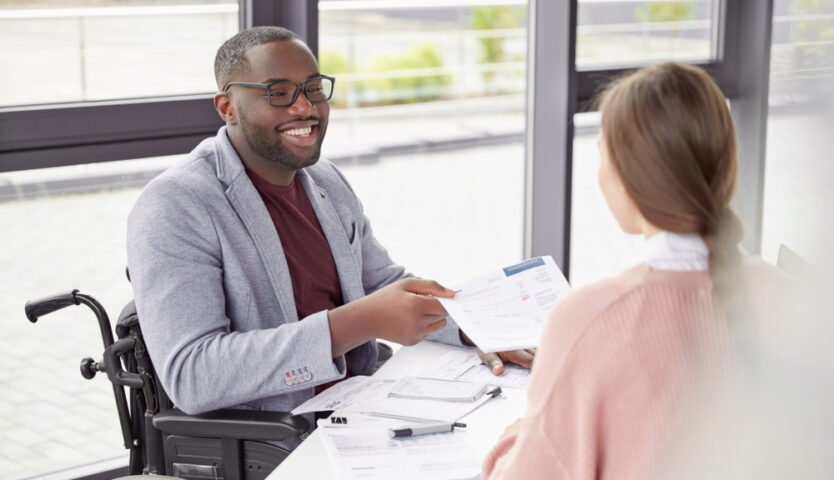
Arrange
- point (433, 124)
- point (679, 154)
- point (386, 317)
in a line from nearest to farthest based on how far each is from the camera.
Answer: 1. point (679, 154)
2. point (386, 317)
3. point (433, 124)

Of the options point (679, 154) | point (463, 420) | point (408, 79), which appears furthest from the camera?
point (408, 79)

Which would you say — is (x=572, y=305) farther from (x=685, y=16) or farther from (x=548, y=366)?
(x=685, y=16)

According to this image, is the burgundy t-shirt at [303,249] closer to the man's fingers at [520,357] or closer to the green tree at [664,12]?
the man's fingers at [520,357]

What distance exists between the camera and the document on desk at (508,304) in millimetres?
1621

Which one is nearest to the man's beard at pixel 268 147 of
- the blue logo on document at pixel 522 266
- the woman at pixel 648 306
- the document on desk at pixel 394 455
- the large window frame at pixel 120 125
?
the large window frame at pixel 120 125

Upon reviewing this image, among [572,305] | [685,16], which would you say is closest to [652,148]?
[572,305]

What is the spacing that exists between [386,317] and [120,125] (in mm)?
948

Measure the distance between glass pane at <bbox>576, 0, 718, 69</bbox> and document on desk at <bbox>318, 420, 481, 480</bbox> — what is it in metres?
2.15

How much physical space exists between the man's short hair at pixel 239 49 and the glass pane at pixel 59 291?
0.47m

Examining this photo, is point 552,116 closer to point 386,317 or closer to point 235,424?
point 386,317

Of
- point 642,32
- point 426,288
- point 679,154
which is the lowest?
point 426,288

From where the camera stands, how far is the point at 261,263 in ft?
5.91

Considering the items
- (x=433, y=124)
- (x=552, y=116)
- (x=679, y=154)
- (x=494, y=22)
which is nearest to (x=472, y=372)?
(x=679, y=154)

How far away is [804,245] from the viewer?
301mm
